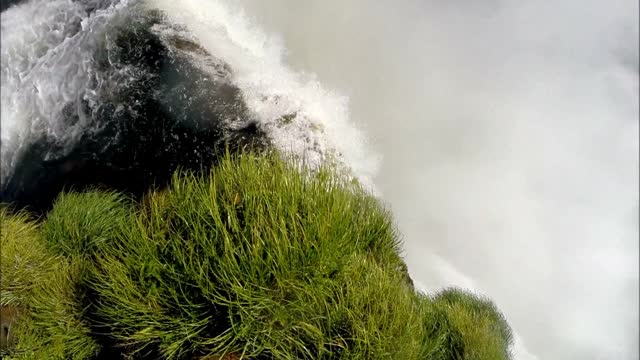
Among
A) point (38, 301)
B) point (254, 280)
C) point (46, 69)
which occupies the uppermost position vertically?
point (46, 69)

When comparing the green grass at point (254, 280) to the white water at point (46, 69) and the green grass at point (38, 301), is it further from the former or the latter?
the white water at point (46, 69)

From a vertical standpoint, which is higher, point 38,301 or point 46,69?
point 46,69

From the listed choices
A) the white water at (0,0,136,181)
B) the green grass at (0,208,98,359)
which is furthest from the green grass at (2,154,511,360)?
the white water at (0,0,136,181)

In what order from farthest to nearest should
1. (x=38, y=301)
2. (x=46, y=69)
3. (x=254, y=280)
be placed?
(x=46, y=69) → (x=38, y=301) → (x=254, y=280)

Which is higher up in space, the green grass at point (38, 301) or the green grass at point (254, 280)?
the green grass at point (254, 280)

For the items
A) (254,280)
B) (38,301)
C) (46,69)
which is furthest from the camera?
(46,69)

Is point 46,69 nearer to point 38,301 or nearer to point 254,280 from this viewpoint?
point 38,301

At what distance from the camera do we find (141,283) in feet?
17.5

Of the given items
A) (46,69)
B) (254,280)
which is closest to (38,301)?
(254,280)

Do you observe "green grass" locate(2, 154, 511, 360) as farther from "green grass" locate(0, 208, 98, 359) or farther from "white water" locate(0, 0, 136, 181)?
"white water" locate(0, 0, 136, 181)

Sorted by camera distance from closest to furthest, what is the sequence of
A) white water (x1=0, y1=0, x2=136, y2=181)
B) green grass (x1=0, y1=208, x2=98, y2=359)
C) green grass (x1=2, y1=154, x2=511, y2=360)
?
green grass (x1=2, y1=154, x2=511, y2=360), green grass (x1=0, y1=208, x2=98, y2=359), white water (x1=0, y1=0, x2=136, y2=181)

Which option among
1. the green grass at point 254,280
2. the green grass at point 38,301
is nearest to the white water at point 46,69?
the green grass at point 38,301

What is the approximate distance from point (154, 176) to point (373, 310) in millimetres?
7187

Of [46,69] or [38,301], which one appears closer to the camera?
[38,301]
